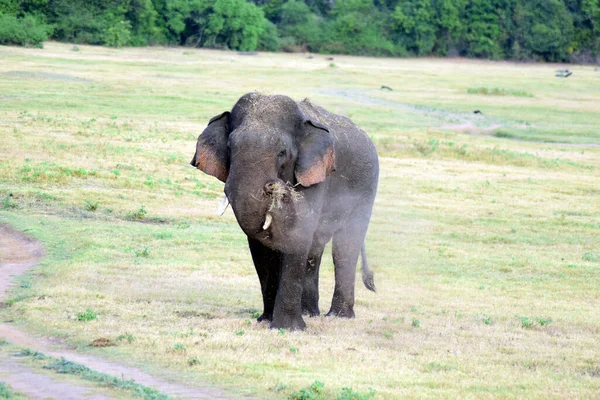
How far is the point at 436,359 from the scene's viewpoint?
980 centimetres

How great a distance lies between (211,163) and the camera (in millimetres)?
10641

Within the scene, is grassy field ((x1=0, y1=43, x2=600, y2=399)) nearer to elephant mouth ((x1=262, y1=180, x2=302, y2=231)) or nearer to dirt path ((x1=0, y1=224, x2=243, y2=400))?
dirt path ((x1=0, y1=224, x2=243, y2=400))

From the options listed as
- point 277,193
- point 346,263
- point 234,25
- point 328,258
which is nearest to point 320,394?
point 277,193

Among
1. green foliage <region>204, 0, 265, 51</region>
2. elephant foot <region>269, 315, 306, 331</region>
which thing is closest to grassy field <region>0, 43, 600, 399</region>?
elephant foot <region>269, 315, 306, 331</region>

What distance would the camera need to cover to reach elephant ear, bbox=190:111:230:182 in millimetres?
10602

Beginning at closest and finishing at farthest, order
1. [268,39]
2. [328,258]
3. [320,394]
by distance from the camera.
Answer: [320,394]
[328,258]
[268,39]

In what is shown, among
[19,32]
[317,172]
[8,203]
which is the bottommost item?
[19,32]

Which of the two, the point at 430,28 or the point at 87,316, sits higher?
the point at 87,316

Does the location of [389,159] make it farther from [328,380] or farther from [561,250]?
[328,380]

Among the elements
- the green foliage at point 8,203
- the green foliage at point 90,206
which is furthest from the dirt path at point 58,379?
the green foliage at point 90,206

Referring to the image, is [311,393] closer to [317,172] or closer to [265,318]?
[317,172]

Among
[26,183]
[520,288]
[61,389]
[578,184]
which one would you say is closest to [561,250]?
[520,288]

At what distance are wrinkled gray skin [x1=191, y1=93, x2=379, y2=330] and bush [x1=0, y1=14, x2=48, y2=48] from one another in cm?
4899

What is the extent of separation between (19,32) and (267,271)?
50.1m
